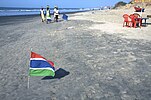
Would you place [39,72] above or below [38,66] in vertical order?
below

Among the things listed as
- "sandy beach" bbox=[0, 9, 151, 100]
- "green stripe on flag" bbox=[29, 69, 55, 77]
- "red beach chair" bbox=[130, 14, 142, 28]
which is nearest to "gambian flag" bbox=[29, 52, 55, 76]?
"green stripe on flag" bbox=[29, 69, 55, 77]

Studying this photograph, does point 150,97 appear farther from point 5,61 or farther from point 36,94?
point 5,61

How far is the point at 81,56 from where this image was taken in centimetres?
924

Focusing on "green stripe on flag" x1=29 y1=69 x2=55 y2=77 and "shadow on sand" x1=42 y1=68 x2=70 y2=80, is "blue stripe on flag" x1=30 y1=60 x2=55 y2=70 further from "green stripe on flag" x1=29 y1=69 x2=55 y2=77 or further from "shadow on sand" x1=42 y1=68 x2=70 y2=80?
"shadow on sand" x1=42 y1=68 x2=70 y2=80

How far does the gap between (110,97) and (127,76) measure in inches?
62.1

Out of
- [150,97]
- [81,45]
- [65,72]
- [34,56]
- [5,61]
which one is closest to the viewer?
[150,97]

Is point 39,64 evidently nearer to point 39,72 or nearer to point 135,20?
point 39,72

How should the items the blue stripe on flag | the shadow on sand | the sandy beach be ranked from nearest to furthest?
the sandy beach → the blue stripe on flag → the shadow on sand

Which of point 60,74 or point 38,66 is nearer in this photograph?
point 38,66

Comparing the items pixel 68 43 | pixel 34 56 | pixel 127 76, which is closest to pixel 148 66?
pixel 127 76

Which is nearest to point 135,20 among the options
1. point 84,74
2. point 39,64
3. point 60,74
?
point 84,74

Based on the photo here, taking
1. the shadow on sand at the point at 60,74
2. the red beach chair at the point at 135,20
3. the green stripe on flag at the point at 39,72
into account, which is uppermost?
the red beach chair at the point at 135,20

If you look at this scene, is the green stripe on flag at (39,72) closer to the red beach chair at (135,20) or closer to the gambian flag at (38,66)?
the gambian flag at (38,66)

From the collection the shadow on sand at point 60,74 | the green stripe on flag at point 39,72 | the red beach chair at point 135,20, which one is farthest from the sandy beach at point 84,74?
the red beach chair at point 135,20
